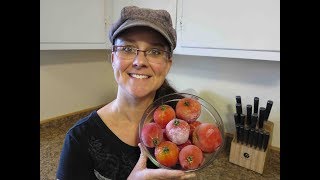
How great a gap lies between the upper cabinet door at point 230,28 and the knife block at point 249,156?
408 mm

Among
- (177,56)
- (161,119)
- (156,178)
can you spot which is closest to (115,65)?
(161,119)

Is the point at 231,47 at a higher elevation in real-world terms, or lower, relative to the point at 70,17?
lower

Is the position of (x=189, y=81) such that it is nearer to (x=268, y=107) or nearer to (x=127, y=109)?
(x=268, y=107)

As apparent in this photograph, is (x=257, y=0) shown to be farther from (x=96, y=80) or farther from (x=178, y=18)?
(x=96, y=80)

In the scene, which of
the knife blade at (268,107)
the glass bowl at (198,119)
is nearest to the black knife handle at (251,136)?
the knife blade at (268,107)

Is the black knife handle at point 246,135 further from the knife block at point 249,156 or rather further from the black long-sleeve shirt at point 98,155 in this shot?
the black long-sleeve shirt at point 98,155

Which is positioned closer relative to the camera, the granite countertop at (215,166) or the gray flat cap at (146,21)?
the gray flat cap at (146,21)

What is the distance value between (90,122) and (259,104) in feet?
3.04

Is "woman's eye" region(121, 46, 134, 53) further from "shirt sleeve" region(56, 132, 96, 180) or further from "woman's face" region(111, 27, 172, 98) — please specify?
"shirt sleeve" region(56, 132, 96, 180)

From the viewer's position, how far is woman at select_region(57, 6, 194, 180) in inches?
25.8

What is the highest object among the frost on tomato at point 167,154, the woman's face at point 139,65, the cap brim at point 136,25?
the cap brim at point 136,25

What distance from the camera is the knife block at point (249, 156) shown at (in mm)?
1138

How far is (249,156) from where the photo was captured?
1.17 m
